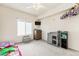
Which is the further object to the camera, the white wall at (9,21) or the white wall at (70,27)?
the white wall at (9,21)

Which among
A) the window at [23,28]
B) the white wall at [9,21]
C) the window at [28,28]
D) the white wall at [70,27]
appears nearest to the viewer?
the white wall at [70,27]

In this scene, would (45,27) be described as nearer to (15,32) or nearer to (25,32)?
(25,32)

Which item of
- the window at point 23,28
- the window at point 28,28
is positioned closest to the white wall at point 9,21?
the window at point 23,28

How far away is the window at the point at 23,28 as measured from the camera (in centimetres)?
627

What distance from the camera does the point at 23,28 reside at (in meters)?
6.73

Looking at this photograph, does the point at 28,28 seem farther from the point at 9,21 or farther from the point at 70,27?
the point at 70,27

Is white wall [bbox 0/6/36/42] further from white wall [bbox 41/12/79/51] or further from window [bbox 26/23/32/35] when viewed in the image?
white wall [bbox 41/12/79/51]

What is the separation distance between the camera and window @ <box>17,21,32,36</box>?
6266 millimetres

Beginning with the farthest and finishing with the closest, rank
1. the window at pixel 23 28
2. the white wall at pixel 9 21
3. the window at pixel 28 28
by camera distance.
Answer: the window at pixel 28 28 < the window at pixel 23 28 < the white wall at pixel 9 21

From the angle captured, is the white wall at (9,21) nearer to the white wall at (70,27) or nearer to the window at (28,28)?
the window at (28,28)

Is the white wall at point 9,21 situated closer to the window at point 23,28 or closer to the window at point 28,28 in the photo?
the window at point 23,28

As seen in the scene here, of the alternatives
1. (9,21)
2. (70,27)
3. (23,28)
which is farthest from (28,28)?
(70,27)

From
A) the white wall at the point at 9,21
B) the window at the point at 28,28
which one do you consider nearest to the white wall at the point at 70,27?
the window at the point at 28,28

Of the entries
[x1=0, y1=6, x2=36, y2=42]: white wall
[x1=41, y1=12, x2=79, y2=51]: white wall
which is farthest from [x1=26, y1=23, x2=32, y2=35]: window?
[x1=41, y1=12, x2=79, y2=51]: white wall
